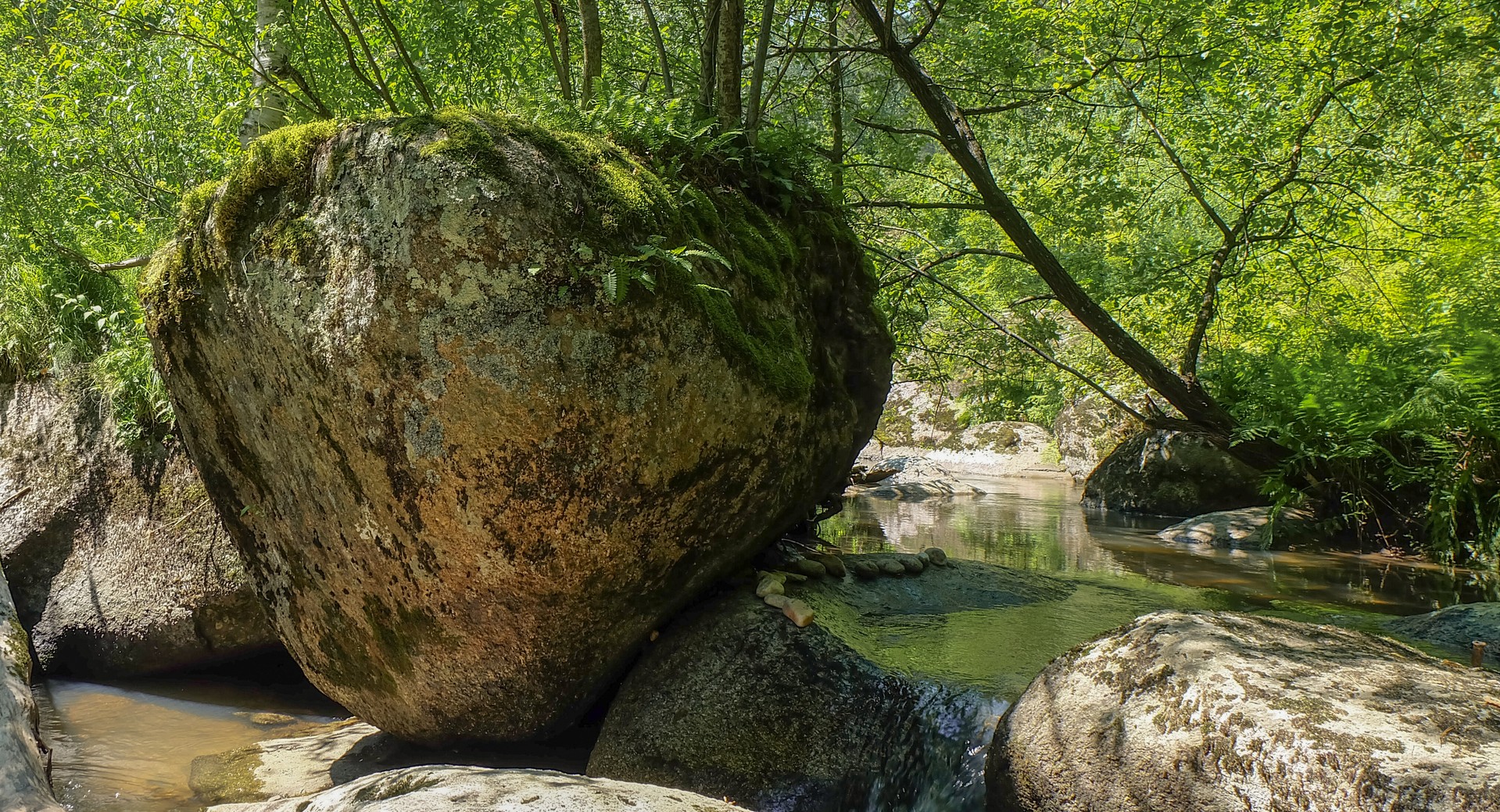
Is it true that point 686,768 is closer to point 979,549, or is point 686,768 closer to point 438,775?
point 438,775

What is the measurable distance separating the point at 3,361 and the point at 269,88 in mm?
2561

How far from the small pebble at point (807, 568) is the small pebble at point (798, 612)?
65cm

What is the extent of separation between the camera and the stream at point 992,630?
374cm

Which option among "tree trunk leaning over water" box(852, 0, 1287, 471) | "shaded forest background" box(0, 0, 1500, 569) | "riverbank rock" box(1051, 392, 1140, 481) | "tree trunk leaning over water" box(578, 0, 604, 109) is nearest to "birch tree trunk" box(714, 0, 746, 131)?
"shaded forest background" box(0, 0, 1500, 569)

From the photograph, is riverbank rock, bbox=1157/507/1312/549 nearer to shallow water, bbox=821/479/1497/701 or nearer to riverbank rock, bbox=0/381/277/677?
shallow water, bbox=821/479/1497/701

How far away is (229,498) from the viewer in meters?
3.86

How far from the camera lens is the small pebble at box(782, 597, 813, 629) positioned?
3.72 m

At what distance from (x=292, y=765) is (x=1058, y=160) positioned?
929 cm

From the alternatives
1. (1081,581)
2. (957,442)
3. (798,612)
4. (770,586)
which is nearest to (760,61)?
(770,586)

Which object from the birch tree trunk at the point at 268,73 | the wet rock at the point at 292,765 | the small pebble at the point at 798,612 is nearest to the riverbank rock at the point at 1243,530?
the small pebble at the point at 798,612

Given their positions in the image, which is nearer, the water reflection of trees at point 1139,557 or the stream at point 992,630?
the stream at point 992,630

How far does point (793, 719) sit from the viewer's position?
339 cm

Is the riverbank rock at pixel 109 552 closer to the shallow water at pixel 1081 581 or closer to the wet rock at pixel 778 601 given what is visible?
the wet rock at pixel 778 601

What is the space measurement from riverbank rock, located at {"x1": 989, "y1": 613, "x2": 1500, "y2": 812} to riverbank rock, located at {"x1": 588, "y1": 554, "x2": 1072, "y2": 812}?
0.34 meters
